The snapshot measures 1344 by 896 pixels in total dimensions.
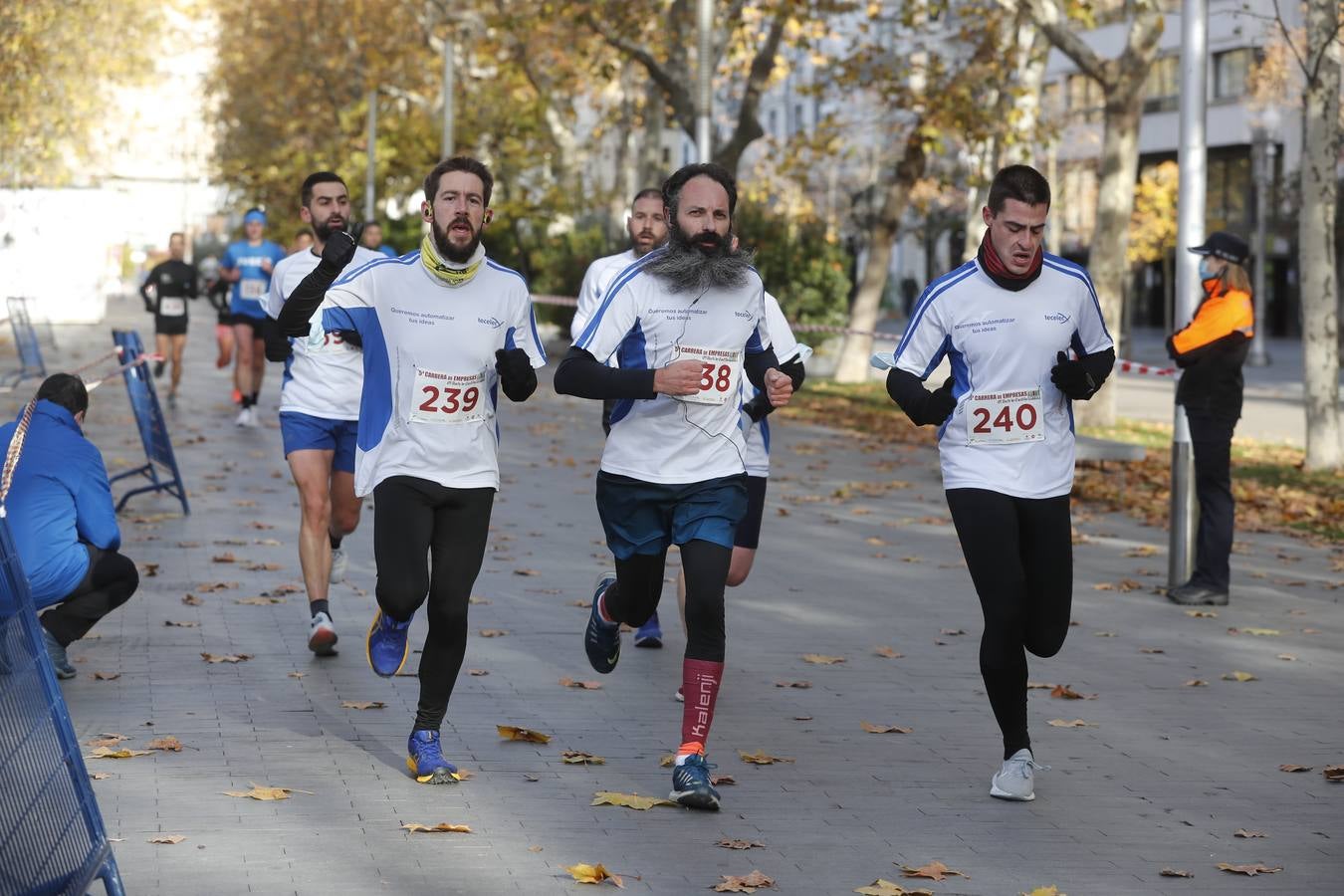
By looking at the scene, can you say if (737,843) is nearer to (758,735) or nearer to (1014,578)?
(1014,578)

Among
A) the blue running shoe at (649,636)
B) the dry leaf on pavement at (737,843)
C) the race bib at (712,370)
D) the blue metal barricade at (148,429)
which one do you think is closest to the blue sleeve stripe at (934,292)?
the race bib at (712,370)

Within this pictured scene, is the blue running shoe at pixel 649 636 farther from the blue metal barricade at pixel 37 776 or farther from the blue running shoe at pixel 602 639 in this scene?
the blue metal barricade at pixel 37 776

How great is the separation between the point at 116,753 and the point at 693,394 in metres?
2.20

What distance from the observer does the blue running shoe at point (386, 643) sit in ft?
22.6

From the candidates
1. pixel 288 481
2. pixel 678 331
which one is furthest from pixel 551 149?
pixel 678 331

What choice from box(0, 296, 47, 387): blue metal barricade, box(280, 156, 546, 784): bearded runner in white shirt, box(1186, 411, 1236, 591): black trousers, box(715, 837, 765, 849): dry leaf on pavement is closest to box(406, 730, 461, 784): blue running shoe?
box(280, 156, 546, 784): bearded runner in white shirt

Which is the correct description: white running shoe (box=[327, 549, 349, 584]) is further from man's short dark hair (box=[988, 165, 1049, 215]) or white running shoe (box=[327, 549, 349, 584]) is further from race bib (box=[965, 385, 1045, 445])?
man's short dark hair (box=[988, 165, 1049, 215])

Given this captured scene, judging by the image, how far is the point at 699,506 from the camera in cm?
654

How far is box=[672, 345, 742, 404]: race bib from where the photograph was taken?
6520 mm

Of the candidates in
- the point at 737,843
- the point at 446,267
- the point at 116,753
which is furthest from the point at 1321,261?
the point at 116,753

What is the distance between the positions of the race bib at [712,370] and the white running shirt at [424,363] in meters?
0.59

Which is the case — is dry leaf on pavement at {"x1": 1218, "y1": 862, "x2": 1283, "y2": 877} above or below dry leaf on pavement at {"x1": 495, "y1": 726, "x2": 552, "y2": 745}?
below

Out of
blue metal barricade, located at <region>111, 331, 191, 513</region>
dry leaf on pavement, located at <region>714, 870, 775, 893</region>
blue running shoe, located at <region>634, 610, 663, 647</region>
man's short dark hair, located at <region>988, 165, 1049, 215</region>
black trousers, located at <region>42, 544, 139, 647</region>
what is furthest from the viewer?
blue metal barricade, located at <region>111, 331, 191, 513</region>

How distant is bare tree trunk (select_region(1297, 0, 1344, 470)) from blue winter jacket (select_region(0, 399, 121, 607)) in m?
12.1
